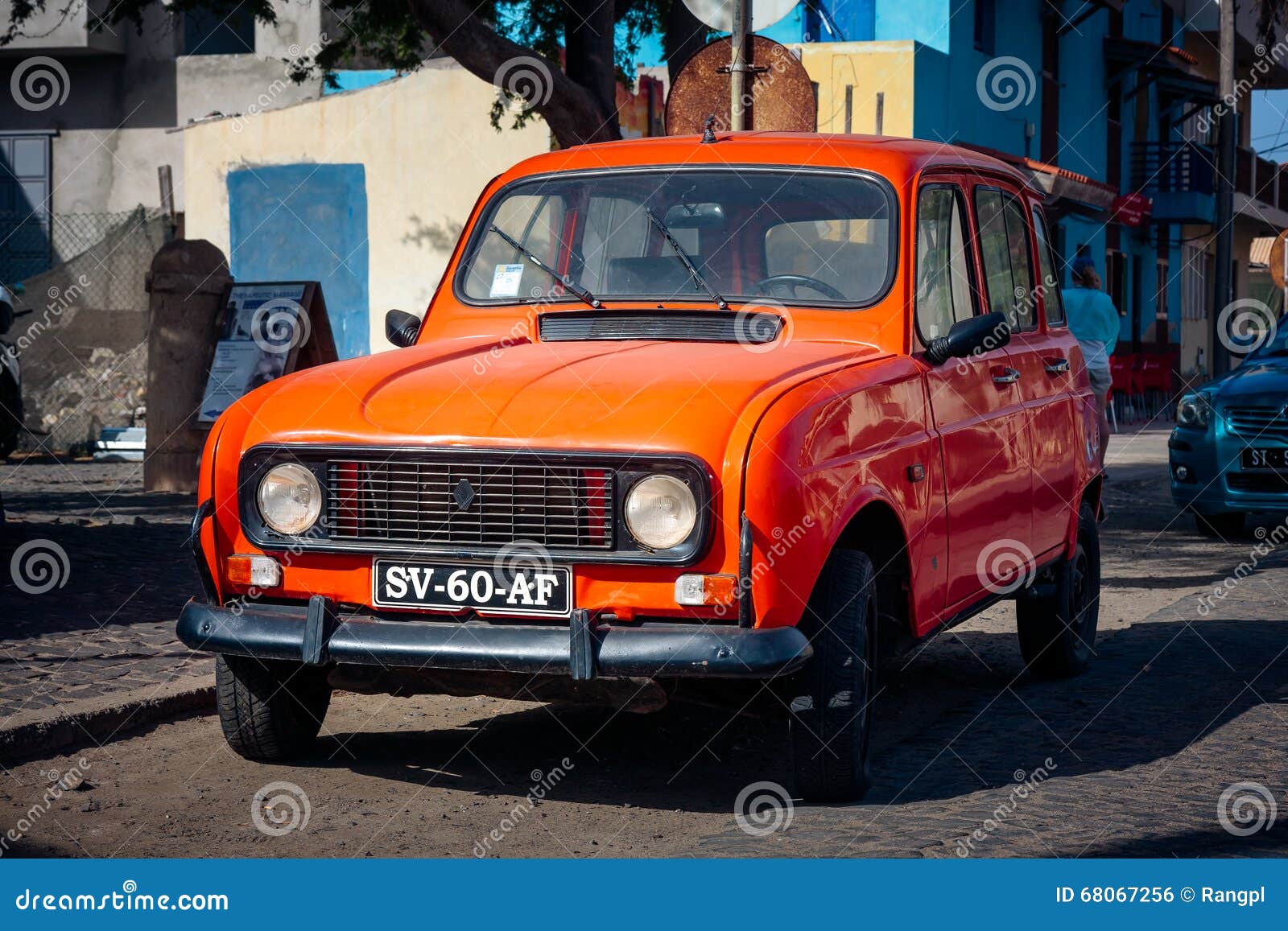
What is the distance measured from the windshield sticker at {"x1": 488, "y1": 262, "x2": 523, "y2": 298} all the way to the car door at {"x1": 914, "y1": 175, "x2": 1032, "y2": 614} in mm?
1425

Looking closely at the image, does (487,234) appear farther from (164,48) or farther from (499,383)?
(164,48)

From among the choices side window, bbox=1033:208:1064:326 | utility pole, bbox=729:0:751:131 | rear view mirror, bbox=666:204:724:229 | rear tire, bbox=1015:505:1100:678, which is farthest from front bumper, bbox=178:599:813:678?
utility pole, bbox=729:0:751:131

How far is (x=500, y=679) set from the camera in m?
4.89

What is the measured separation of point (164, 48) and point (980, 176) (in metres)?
25.5

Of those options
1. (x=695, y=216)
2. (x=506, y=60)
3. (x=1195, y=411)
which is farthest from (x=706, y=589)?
(x=1195, y=411)

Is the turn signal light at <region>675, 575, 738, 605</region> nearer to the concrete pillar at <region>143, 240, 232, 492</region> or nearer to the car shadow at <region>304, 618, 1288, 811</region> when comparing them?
the car shadow at <region>304, 618, 1288, 811</region>

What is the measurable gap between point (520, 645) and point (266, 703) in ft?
4.07

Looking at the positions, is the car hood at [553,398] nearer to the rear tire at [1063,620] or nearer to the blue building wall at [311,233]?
the rear tire at [1063,620]

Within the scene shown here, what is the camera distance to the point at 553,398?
198 inches

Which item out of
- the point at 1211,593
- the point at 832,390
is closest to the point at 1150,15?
the point at 1211,593

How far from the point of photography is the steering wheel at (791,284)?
6047mm

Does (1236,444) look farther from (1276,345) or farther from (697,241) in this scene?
(697,241)

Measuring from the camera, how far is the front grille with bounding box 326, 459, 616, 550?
4848mm

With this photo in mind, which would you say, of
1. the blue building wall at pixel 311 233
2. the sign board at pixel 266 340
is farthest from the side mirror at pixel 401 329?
the blue building wall at pixel 311 233
